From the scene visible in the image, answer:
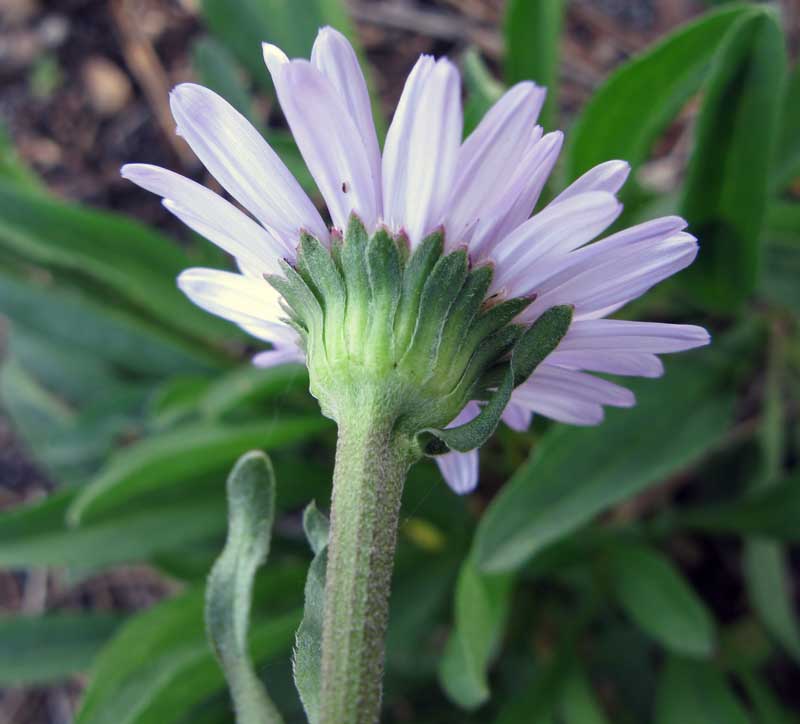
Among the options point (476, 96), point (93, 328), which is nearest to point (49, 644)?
point (93, 328)

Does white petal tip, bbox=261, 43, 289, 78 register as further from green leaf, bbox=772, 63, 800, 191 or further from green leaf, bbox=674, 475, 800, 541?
green leaf, bbox=674, 475, 800, 541

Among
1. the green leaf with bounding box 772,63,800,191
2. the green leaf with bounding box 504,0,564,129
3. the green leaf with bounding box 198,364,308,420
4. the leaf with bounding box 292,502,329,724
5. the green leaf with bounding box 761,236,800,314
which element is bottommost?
the leaf with bounding box 292,502,329,724

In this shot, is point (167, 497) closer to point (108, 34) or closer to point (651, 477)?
point (651, 477)

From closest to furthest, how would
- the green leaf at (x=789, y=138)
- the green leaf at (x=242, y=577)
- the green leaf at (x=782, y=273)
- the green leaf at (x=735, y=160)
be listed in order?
1. the green leaf at (x=242, y=577)
2. the green leaf at (x=735, y=160)
3. the green leaf at (x=789, y=138)
4. the green leaf at (x=782, y=273)

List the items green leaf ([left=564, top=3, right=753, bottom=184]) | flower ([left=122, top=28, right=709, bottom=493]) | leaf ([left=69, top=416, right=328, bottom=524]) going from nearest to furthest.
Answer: flower ([left=122, top=28, right=709, bottom=493]) < green leaf ([left=564, top=3, right=753, bottom=184]) < leaf ([left=69, top=416, right=328, bottom=524])

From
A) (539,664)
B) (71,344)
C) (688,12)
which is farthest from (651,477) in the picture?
(688,12)

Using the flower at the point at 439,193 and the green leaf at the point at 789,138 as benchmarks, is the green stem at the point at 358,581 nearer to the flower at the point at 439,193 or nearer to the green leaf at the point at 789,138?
the flower at the point at 439,193

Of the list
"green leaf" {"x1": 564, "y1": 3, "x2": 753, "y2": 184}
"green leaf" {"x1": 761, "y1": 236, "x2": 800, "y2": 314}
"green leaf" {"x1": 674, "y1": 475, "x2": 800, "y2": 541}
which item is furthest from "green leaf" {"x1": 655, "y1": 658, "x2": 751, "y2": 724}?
"green leaf" {"x1": 564, "y1": 3, "x2": 753, "y2": 184}

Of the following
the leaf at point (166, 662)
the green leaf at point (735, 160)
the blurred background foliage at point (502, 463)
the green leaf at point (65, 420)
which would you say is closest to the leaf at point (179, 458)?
the blurred background foliage at point (502, 463)
